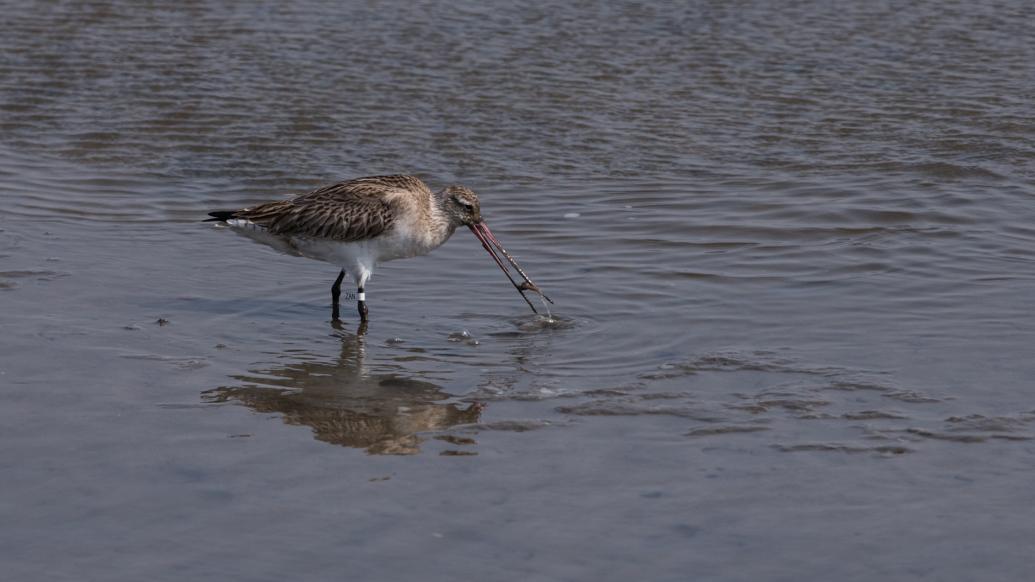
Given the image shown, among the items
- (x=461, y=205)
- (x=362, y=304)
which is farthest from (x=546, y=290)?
(x=362, y=304)

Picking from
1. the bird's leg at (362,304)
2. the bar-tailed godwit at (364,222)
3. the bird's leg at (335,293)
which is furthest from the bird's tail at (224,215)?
the bird's leg at (362,304)

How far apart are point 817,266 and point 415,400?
388cm

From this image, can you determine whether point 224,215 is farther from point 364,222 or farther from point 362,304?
point 362,304

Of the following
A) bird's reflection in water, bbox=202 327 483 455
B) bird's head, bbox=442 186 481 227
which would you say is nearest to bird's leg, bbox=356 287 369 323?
bird's head, bbox=442 186 481 227

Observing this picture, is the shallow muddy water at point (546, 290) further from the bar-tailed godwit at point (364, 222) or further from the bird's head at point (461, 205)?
the bird's head at point (461, 205)

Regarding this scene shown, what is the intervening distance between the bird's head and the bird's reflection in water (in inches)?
68.8

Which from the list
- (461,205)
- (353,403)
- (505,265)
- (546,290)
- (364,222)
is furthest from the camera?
(505,265)

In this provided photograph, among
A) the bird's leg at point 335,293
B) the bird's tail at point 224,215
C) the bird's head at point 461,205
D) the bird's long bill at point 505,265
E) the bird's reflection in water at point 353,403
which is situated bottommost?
the bird's leg at point 335,293

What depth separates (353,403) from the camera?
7980mm

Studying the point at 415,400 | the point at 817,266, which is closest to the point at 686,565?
the point at 415,400

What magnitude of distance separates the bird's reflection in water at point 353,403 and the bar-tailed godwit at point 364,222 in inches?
59.0

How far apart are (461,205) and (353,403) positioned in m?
2.61

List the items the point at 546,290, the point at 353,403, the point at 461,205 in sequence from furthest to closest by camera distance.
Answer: the point at 546,290, the point at 461,205, the point at 353,403

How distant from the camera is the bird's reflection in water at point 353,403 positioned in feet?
24.3
